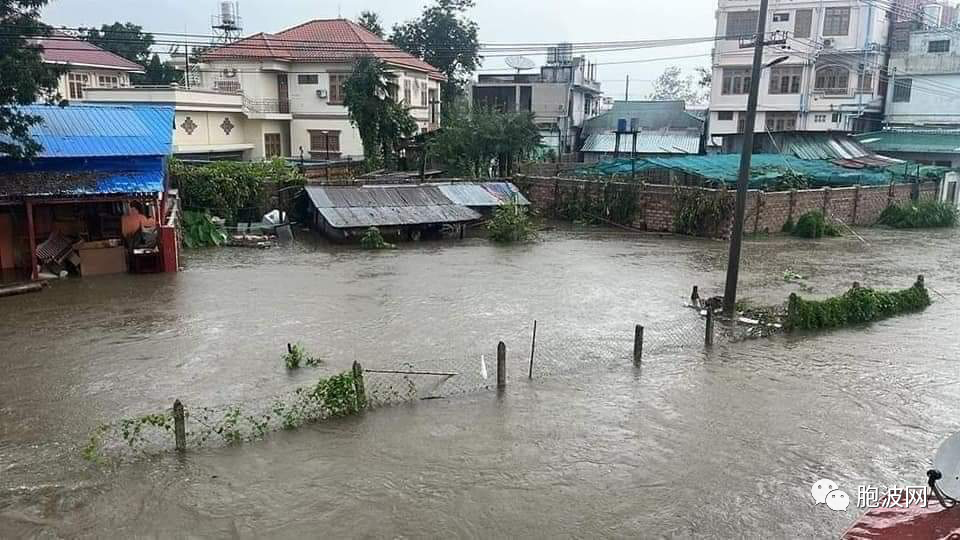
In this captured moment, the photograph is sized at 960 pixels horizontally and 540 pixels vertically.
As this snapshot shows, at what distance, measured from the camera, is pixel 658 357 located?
13.7 metres

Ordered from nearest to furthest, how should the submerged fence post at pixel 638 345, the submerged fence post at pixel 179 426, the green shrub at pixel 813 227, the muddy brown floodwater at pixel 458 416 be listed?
the muddy brown floodwater at pixel 458 416
the submerged fence post at pixel 179 426
the submerged fence post at pixel 638 345
the green shrub at pixel 813 227

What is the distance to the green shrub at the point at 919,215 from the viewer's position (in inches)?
1246

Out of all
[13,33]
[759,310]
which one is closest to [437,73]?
[13,33]

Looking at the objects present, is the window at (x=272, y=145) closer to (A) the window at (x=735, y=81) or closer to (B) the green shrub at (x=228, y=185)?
(B) the green shrub at (x=228, y=185)

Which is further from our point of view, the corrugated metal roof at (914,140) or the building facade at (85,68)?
the corrugated metal roof at (914,140)

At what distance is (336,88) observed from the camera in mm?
37750

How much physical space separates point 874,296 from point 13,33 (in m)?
20.0

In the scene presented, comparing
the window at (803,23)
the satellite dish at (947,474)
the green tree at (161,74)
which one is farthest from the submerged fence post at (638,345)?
the green tree at (161,74)

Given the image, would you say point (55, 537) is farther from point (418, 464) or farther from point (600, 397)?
point (600, 397)

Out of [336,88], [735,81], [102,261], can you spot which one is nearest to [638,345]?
[102,261]

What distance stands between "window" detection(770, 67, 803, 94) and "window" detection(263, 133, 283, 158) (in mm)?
26190

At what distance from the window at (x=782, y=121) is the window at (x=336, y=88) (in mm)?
23072

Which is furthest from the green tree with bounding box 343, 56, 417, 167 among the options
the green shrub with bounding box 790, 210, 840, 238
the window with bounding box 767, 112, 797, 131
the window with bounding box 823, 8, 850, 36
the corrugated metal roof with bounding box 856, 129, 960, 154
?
the corrugated metal roof with bounding box 856, 129, 960, 154

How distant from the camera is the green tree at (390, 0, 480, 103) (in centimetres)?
4794
